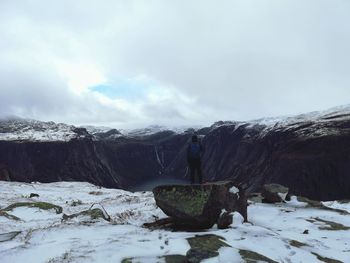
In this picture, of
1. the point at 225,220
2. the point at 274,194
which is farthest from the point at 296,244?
the point at 274,194

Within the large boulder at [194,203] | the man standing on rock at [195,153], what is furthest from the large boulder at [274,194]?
the large boulder at [194,203]

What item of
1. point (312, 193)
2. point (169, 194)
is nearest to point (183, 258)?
point (169, 194)

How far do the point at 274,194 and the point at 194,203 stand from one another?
427 inches

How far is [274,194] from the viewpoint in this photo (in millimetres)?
26047

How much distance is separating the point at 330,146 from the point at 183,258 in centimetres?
14071

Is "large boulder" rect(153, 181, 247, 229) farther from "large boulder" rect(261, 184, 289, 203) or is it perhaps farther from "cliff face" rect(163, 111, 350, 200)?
"cliff face" rect(163, 111, 350, 200)

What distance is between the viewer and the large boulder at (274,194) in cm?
2594

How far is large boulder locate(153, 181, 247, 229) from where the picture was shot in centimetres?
1633

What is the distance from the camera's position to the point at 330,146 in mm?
143500

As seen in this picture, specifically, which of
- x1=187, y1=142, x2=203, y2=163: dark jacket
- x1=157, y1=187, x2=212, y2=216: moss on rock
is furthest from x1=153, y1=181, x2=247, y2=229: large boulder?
x1=187, y1=142, x2=203, y2=163: dark jacket

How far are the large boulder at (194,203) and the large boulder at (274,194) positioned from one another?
8.73 metres

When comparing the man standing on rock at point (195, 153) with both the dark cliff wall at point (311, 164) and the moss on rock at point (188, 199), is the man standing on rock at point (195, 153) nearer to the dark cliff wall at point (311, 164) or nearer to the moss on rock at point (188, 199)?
the moss on rock at point (188, 199)

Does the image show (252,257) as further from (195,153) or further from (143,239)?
(195,153)

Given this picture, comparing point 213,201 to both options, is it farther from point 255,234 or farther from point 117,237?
point 117,237
